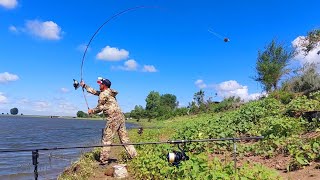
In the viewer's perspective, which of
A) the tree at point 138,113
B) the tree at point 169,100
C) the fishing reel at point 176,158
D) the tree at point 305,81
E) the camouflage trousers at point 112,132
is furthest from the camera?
the tree at point 169,100

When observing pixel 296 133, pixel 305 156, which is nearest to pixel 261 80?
pixel 296 133

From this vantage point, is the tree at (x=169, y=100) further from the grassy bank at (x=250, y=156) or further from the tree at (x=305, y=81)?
the grassy bank at (x=250, y=156)

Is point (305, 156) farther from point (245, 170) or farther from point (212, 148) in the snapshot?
point (212, 148)

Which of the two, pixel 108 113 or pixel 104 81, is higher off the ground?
pixel 104 81

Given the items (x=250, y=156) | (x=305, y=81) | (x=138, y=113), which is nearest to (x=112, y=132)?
(x=250, y=156)

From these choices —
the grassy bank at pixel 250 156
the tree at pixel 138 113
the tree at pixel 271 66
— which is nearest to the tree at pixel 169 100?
the tree at pixel 138 113

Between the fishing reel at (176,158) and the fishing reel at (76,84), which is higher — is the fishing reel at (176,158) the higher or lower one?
the lower one

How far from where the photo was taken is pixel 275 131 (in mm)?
11438

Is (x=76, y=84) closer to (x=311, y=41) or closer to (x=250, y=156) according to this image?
(x=250, y=156)

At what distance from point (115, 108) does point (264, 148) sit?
15.1ft

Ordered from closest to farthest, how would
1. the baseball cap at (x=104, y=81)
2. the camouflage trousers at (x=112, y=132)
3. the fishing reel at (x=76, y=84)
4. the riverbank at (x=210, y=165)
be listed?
the riverbank at (x=210, y=165) < the camouflage trousers at (x=112, y=132) < the baseball cap at (x=104, y=81) < the fishing reel at (x=76, y=84)

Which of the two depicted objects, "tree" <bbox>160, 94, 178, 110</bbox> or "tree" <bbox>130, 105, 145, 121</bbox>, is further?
"tree" <bbox>160, 94, 178, 110</bbox>

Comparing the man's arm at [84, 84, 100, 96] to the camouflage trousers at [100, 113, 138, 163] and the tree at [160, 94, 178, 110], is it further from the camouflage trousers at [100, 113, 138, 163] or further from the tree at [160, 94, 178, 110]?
the tree at [160, 94, 178, 110]

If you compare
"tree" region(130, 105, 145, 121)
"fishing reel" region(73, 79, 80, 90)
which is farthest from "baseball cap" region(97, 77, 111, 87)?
"tree" region(130, 105, 145, 121)
